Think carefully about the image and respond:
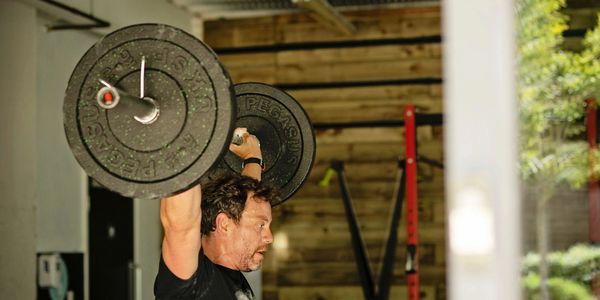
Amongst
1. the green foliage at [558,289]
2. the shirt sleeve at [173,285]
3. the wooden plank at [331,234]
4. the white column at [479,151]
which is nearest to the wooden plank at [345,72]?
the wooden plank at [331,234]

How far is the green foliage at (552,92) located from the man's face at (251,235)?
35.6 inches

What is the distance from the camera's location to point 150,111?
74.9 inches

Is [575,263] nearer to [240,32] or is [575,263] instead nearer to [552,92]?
[552,92]

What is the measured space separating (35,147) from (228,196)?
3.57 m

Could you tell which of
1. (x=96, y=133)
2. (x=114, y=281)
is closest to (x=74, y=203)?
(x=114, y=281)

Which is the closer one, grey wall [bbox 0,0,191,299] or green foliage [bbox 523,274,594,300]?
green foliage [bbox 523,274,594,300]

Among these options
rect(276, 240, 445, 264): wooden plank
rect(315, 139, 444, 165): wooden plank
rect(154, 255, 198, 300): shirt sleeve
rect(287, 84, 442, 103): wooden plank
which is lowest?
rect(276, 240, 445, 264): wooden plank

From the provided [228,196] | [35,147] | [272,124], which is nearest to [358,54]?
[35,147]

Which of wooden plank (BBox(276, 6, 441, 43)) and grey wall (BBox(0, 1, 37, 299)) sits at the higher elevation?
wooden plank (BBox(276, 6, 441, 43))

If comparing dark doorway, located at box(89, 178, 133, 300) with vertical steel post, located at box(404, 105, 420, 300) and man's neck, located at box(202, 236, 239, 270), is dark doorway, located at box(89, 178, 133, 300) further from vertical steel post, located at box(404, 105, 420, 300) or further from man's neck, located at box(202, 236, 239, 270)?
man's neck, located at box(202, 236, 239, 270)

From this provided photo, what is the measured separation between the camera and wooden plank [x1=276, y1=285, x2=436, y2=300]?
25.1ft

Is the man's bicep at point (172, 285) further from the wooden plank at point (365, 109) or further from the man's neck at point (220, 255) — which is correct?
the wooden plank at point (365, 109)

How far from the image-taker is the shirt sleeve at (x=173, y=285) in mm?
2221

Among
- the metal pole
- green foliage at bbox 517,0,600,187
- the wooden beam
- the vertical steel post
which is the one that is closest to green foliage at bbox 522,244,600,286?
green foliage at bbox 517,0,600,187
